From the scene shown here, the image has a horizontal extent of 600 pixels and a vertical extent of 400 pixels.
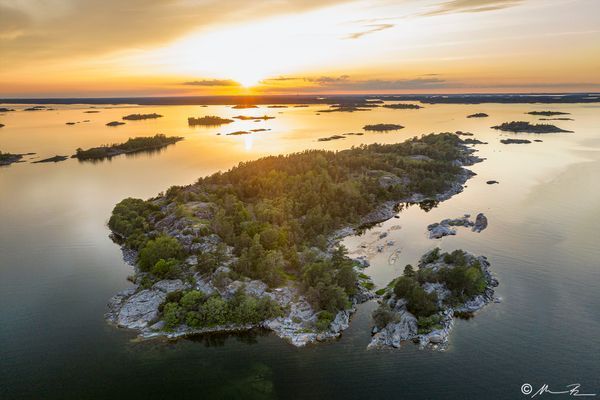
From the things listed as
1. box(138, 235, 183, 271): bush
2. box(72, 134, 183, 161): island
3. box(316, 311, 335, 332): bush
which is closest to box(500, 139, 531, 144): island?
box(72, 134, 183, 161): island

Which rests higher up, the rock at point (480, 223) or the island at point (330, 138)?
the island at point (330, 138)

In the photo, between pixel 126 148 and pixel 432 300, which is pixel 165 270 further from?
pixel 126 148

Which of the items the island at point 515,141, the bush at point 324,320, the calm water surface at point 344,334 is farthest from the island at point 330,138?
the bush at point 324,320

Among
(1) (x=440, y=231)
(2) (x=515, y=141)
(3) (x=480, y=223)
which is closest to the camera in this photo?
(1) (x=440, y=231)

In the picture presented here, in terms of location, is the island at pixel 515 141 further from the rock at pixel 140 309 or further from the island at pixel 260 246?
the rock at pixel 140 309

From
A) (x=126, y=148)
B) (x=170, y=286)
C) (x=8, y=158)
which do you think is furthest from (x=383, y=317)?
(x=8, y=158)

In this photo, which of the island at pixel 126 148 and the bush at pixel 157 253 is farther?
the island at pixel 126 148

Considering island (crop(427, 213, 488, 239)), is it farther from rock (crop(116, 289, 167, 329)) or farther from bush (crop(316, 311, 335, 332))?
rock (crop(116, 289, 167, 329))
